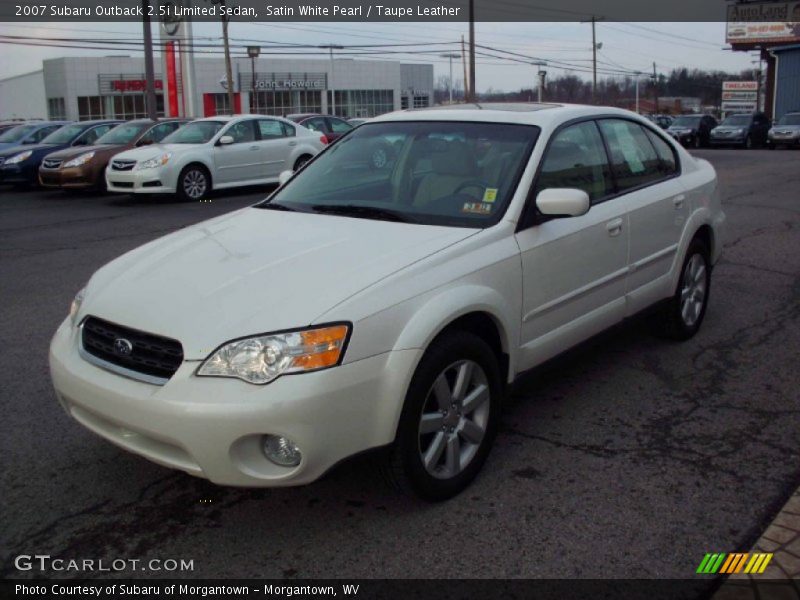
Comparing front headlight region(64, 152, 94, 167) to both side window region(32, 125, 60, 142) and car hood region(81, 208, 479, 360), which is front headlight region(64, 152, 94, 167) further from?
car hood region(81, 208, 479, 360)

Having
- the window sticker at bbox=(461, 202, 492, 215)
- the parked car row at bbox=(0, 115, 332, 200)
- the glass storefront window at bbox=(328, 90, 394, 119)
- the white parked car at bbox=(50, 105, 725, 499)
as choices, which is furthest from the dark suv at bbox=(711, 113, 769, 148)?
the glass storefront window at bbox=(328, 90, 394, 119)

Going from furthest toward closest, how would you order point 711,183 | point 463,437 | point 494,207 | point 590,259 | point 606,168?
point 711,183 → point 606,168 → point 590,259 → point 494,207 → point 463,437

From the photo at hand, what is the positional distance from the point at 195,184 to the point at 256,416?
13.0m

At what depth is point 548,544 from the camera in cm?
328

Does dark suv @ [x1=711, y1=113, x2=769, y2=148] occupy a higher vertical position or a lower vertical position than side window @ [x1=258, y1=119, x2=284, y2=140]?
lower

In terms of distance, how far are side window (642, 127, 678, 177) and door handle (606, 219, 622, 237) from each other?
3.31 feet

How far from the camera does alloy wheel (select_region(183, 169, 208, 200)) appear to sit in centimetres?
1521

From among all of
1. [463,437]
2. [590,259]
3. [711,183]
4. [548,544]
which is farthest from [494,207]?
[711,183]

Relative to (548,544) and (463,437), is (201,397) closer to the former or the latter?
(463,437)

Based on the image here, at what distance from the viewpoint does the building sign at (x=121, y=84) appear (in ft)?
220

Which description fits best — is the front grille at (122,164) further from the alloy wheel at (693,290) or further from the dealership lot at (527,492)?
the alloy wheel at (693,290)

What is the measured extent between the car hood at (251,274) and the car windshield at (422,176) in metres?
0.19

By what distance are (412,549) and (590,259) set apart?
6.44 ft

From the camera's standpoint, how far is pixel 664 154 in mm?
5672
